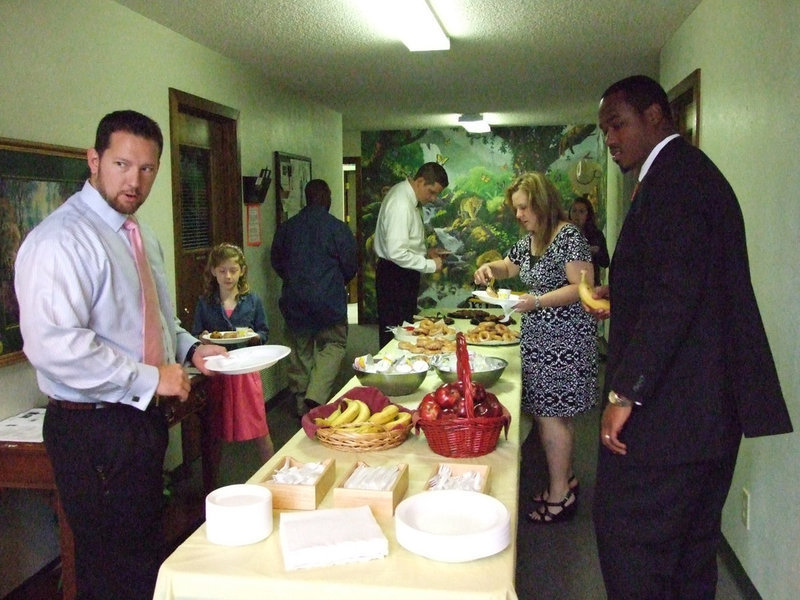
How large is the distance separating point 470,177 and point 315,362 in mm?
4831

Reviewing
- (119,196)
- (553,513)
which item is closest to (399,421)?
(119,196)

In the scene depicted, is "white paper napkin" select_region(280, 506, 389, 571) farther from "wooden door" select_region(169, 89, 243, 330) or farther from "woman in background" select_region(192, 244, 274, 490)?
"wooden door" select_region(169, 89, 243, 330)

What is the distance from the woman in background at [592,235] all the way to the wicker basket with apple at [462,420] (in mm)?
4238

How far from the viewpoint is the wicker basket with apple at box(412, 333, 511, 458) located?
1.99 metres

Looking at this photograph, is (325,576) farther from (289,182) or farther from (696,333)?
(289,182)

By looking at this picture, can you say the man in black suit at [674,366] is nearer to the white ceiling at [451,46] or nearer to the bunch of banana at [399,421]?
the bunch of banana at [399,421]

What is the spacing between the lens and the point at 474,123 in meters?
8.24

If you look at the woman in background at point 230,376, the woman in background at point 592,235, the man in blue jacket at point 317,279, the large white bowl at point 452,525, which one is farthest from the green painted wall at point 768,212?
the woman in background at point 592,235

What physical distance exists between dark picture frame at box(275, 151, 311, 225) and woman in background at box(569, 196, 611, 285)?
226cm

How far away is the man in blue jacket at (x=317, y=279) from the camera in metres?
5.04

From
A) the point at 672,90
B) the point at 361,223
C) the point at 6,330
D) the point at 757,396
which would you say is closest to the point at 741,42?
the point at 672,90

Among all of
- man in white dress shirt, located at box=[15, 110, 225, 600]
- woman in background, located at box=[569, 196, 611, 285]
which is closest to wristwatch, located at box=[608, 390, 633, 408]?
man in white dress shirt, located at box=[15, 110, 225, 600]

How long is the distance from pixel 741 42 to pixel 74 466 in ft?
9.13

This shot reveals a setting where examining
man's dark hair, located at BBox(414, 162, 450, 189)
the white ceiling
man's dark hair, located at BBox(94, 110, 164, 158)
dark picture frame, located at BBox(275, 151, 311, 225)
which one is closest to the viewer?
man's dark hair, located at BBox(94, 110, 164, 158)
